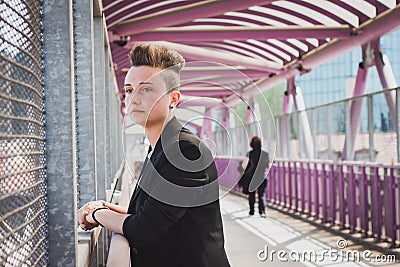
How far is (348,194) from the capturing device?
875 centimetres

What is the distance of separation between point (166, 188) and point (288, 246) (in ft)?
20.9

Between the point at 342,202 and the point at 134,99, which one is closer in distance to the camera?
the point at 134,99

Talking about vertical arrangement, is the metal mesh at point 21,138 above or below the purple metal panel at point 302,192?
above

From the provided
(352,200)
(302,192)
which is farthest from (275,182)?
(352,200)

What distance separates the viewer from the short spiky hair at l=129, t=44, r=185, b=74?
1826mm

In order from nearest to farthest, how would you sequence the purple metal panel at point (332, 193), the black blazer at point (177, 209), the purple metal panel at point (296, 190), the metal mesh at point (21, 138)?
the metal mesh at point (21, 138)
the black blazer at point (177, 209)
the purple metal panel at point (332, 193)
the purple metal panel at point (296, 190)

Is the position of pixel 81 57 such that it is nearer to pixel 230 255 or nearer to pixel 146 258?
pixel 146 258

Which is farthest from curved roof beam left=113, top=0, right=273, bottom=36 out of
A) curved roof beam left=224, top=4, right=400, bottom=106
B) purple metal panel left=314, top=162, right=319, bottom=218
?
purple metal panel left=314, top=162, right=319, bottom=218

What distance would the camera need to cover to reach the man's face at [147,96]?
70.5 inches

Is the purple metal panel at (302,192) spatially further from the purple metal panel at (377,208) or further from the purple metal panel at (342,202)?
the purple metal panel at (377,208)

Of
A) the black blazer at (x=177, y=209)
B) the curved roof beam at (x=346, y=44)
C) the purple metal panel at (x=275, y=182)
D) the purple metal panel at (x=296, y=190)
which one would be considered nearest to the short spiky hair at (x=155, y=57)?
the black blazer at (x=177, y=209)

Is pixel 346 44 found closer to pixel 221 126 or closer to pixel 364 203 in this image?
pixel 364 203

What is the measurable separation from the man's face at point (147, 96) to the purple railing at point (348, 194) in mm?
5858

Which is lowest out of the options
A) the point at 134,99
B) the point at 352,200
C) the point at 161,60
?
the point at 352,200
